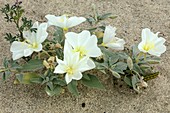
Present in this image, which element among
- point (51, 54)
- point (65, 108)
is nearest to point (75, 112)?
point (65, 108)

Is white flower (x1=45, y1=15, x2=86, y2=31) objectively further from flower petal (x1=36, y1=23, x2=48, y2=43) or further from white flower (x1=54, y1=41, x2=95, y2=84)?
white flower (x1=54, y1=41, x2=95, y2=84)

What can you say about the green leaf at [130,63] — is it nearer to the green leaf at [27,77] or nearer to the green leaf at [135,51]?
the green leaf at [135,51]

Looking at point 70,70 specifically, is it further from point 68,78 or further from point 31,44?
point 31,44

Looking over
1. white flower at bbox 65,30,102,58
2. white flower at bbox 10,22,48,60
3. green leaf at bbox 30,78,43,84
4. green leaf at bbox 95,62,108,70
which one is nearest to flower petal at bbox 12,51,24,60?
white flower at bbox 10,22,48,60

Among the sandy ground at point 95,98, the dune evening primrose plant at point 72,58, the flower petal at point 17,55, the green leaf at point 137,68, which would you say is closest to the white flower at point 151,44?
the dune evening primrose plant at point 72,58

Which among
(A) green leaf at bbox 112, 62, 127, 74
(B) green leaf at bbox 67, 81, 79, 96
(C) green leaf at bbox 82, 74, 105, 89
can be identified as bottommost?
(C) green leaf at bbox 82, 74, 105, 89

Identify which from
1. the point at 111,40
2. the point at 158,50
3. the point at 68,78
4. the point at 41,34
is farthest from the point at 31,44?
the point at 158,50

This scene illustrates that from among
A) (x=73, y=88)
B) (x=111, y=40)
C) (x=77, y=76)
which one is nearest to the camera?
(x=77, y=76)
